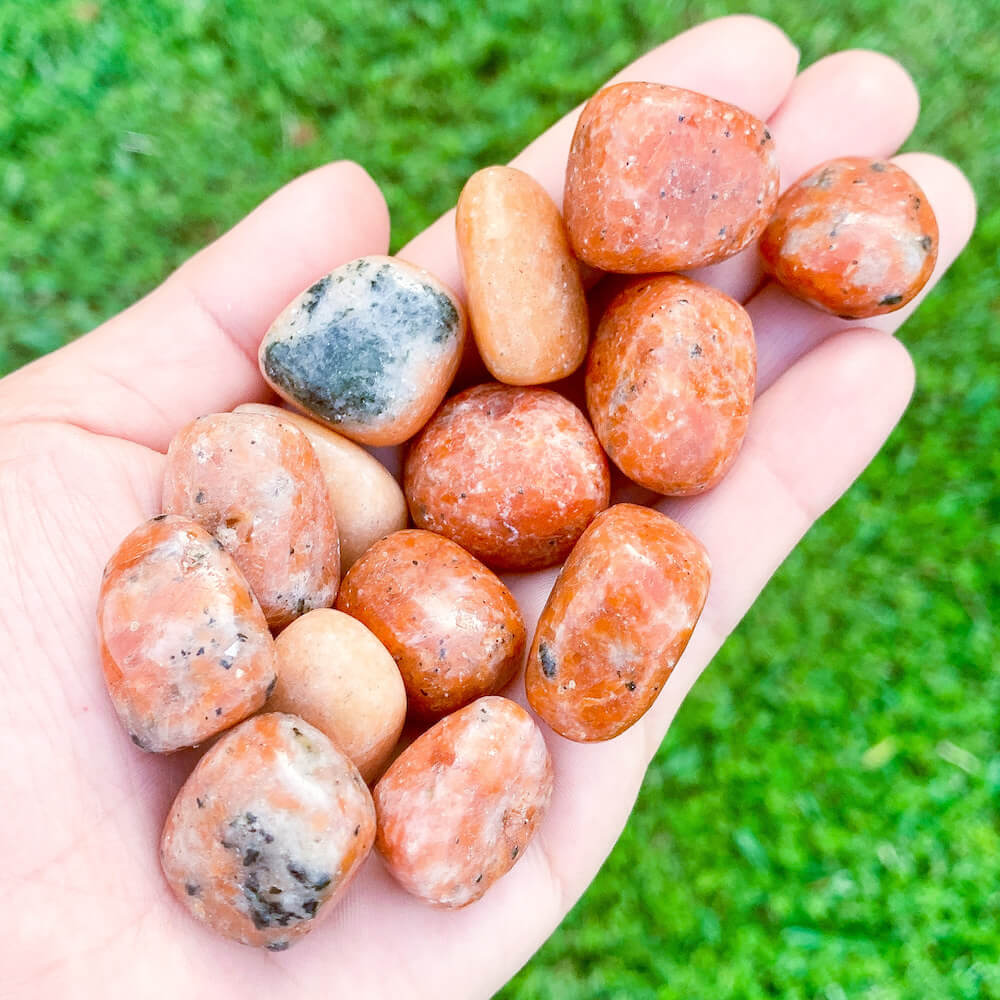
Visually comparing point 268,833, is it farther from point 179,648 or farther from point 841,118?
point 841,118

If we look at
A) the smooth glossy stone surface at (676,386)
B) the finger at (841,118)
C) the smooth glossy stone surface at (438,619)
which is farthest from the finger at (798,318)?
the smooth glossy stone surface at (438,619)

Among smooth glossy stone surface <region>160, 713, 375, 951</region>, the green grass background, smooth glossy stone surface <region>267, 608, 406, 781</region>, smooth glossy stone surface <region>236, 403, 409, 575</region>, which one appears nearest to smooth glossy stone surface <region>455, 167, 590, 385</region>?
smooth glossy stone surface <region>236, 403, 409, 575</region>

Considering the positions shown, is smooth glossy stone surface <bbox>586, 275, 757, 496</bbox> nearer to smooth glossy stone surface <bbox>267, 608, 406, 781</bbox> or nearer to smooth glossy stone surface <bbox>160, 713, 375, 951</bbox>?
smooth glossy stone surface <bbox>267, 608, 406, 781</bbox>

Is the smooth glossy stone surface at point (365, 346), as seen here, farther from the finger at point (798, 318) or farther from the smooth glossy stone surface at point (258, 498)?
the finger at point (798, 318)

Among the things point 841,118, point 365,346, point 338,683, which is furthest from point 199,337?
point 841,118

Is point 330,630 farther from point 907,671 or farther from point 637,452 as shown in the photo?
point 907,671
